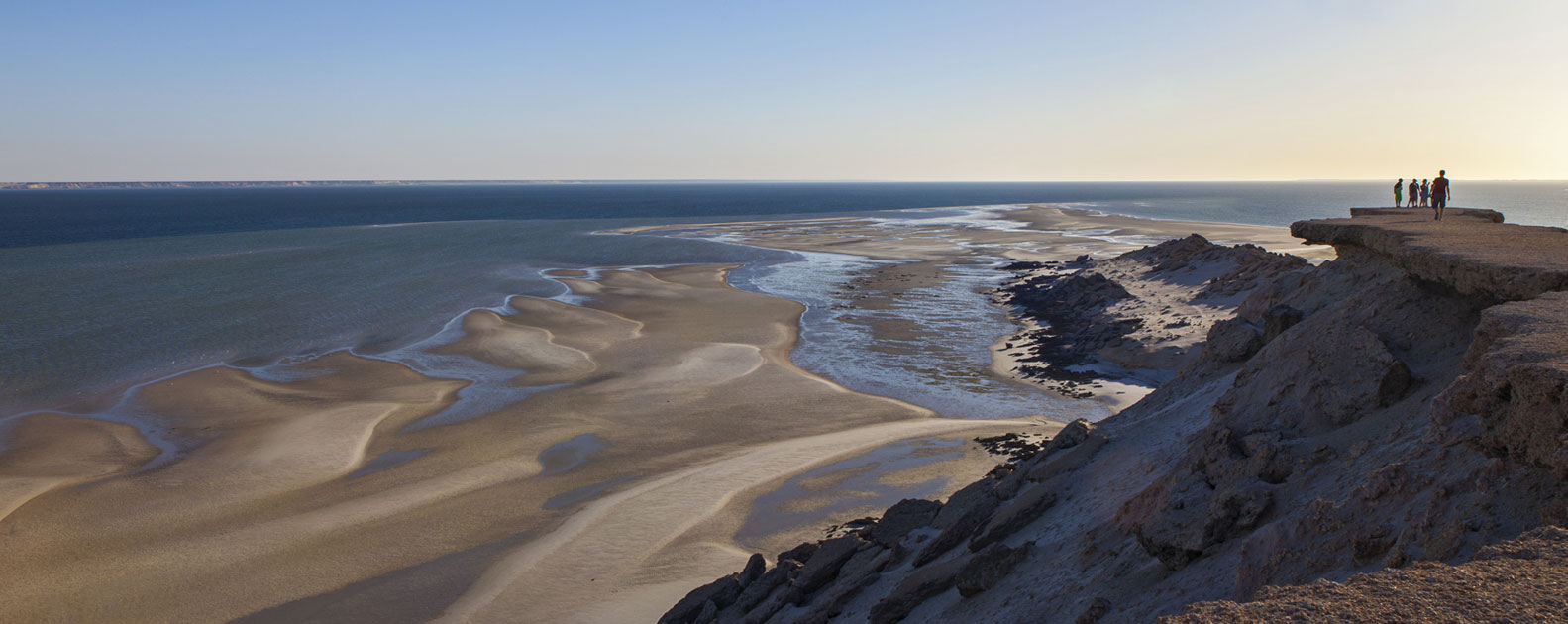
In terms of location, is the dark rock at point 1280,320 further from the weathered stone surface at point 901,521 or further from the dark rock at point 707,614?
the dark rock at point 707,614

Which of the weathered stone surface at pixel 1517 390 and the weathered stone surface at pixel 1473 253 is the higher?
the weathered stone surface at pixel 1473 253

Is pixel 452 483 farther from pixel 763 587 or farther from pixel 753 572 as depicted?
pixel 763 587

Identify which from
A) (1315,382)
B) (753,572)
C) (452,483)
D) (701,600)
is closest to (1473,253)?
(1315,382)

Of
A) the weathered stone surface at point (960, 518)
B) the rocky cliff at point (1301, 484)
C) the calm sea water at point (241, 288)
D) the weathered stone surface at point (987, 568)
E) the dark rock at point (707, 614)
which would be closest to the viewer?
the rocky cliff at point (1301, 484)

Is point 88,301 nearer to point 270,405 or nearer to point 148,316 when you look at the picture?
point 148,316

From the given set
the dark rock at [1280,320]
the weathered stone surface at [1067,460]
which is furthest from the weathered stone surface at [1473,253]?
the weathered stone surface at [1067,460]

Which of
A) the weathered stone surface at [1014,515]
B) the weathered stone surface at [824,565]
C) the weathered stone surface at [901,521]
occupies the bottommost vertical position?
the weathered stone surface at [824,565]

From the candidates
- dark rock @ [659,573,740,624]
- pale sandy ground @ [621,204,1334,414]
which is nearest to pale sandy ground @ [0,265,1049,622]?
dark rock @ [659,573,740,624]

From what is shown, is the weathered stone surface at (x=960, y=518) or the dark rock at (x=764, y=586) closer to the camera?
the weathered stone surface at (x=960, y=518)
